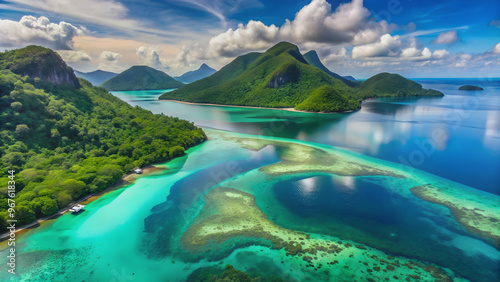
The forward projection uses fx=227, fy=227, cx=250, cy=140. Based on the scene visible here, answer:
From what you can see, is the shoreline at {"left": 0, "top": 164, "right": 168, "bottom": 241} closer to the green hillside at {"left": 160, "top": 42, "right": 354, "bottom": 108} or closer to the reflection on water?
the reflection on water

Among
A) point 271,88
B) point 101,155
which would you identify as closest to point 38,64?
point 101,155

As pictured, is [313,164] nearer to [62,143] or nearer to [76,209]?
[76,209]

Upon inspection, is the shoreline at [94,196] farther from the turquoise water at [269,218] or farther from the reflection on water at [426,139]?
the reflection on water at [426,139]

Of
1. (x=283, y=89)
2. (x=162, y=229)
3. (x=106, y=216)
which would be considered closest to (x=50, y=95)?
(x=106, y=216)

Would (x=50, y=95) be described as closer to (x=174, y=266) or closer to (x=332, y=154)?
(x=174, y=266)

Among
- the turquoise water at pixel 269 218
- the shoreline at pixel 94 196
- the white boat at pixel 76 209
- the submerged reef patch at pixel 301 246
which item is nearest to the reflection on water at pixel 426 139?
the turquoise water at pixel 269 218

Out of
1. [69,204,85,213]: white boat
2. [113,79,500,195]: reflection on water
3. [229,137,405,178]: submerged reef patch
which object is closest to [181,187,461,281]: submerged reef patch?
[69,204,85,213]: white boat
